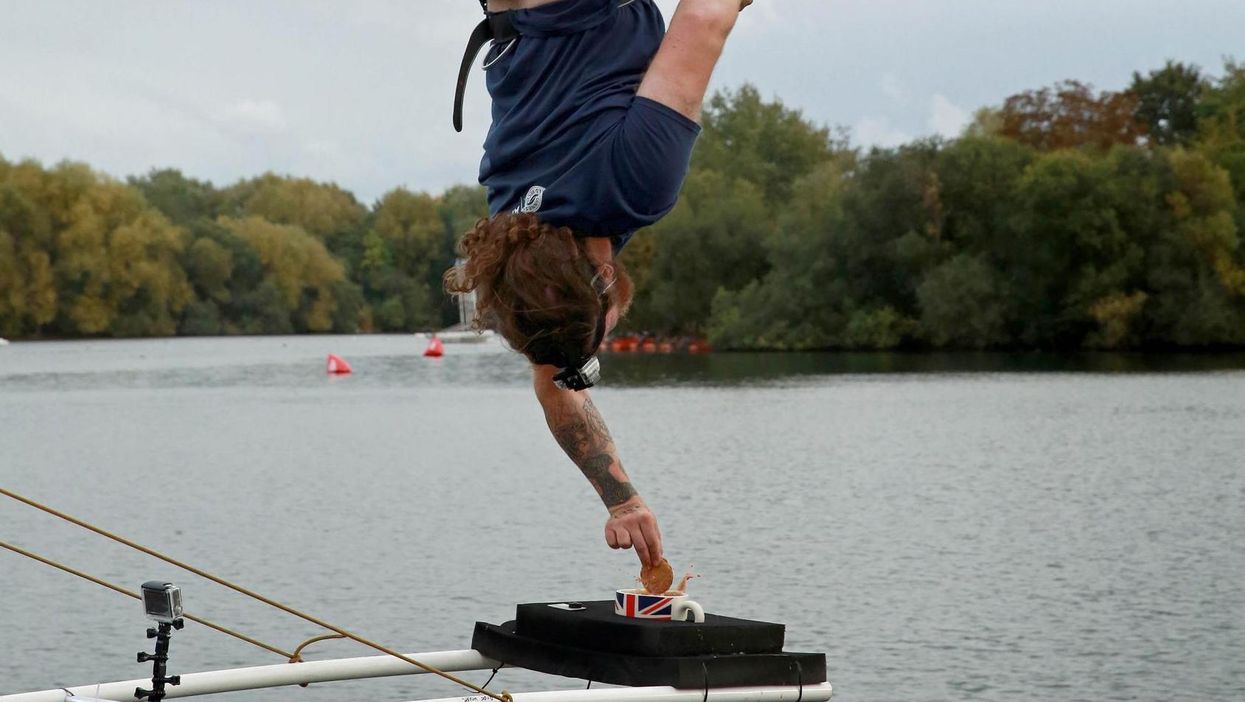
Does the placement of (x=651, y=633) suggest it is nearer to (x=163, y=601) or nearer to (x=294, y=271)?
(x=163, y=601)

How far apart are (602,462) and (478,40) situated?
3.53ft

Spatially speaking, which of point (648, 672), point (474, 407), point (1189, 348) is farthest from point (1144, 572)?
point (1189, 348)

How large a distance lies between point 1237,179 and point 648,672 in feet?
286

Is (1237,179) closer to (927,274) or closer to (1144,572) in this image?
(927,274)

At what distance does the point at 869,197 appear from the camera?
9156 centimetres

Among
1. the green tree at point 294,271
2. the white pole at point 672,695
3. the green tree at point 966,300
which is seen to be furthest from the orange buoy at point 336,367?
the green tree at point 294,271

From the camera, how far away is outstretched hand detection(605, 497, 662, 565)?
14.2ft

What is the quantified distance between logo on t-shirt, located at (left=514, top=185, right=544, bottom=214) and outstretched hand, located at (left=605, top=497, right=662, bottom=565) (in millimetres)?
885

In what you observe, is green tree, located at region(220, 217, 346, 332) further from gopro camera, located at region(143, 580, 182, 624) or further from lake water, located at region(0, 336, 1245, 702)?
gopro camera, located at region(143, 580, 182, 624)

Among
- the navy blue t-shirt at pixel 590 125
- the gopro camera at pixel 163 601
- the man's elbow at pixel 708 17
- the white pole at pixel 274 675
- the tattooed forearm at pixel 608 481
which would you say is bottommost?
the white pole at pixel 274 675

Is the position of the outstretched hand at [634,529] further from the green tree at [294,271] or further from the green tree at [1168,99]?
the green tree at [294,271]

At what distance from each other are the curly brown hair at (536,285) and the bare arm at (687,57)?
35cm

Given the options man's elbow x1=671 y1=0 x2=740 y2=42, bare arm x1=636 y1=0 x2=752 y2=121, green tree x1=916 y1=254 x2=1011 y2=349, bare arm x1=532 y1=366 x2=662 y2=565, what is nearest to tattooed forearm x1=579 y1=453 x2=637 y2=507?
bare arm x1=532 y1=366 x2=662 y2=565

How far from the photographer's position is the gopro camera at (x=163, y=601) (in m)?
3.79
